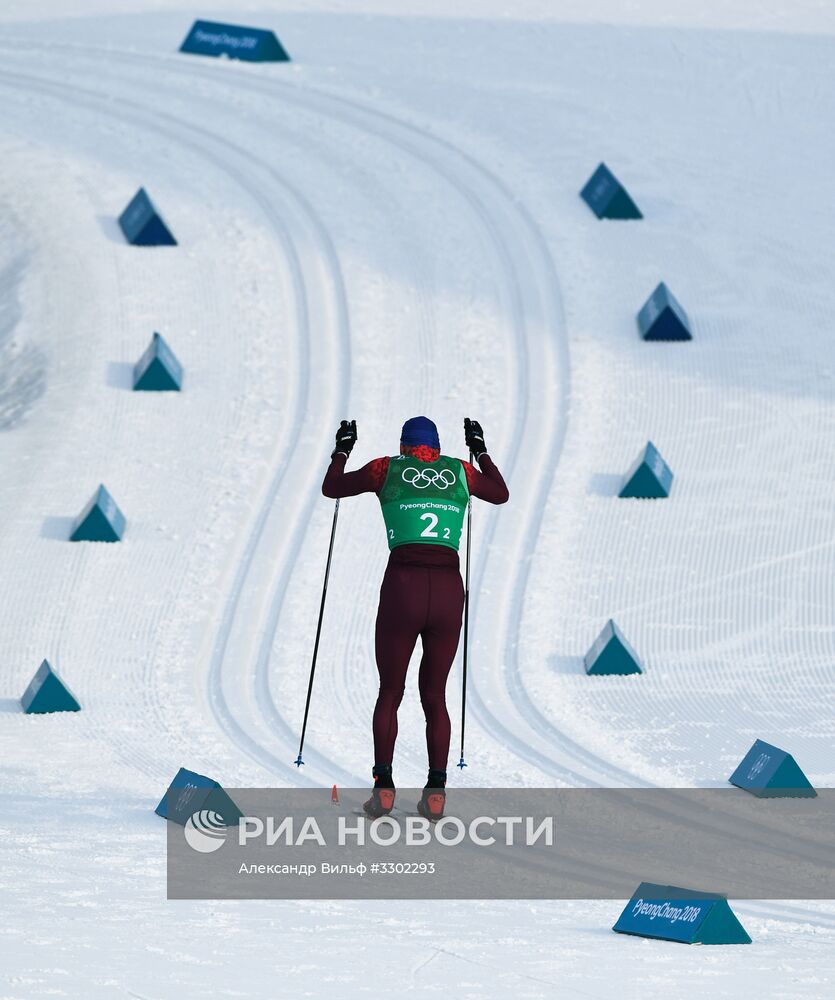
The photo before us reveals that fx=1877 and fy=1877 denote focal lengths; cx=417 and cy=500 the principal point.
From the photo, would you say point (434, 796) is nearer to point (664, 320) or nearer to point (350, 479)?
point (350, 479)

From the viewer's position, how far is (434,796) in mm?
7203

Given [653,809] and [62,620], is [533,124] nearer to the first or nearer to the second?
[62,620]

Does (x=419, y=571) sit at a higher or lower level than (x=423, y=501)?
lower

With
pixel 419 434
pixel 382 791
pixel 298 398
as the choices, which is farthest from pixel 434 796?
pixel 298 398

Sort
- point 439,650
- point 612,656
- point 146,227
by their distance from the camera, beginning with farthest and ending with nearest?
point 146,227 < point 612,656 < point 439,650

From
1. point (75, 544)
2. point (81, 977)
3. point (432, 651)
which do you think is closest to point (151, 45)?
point (75, 544)

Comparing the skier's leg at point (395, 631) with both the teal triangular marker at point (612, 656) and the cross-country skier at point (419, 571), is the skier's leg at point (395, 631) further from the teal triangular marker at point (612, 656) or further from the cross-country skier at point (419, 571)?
the teal triangular marker at point (612, 656)

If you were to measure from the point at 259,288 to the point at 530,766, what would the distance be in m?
7.55

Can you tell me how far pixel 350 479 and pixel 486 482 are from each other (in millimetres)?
540

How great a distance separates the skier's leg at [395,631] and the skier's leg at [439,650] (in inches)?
1.8

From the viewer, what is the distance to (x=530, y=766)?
31.1 feet

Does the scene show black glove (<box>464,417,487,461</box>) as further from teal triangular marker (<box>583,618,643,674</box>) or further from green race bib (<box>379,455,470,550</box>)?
teal triangular marker (<box>583,618,643,674</box>)

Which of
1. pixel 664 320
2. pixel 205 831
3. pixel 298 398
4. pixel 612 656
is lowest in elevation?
pixel 205 831

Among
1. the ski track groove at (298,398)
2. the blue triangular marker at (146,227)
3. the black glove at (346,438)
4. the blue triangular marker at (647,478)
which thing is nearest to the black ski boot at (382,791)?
the black glove at (346,438)
